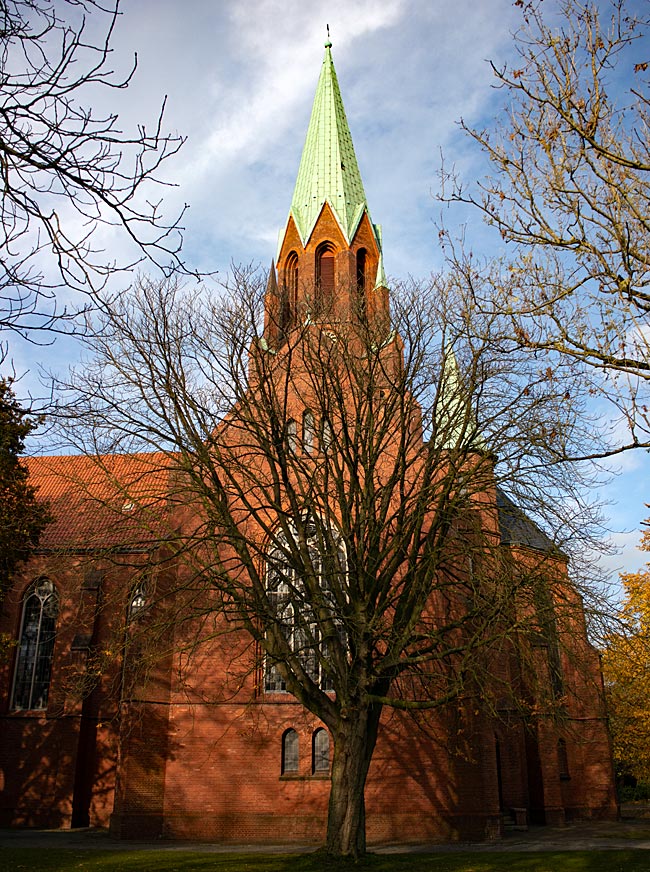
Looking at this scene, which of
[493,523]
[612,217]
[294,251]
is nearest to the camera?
[612,217]

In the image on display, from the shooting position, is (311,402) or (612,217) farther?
(311,402)

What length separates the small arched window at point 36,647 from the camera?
24.3 m

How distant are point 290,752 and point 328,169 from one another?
907 inches

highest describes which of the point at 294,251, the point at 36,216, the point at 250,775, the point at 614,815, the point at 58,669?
the point at 294,251

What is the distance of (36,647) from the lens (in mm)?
25016

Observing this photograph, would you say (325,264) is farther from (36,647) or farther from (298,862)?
(298,862)

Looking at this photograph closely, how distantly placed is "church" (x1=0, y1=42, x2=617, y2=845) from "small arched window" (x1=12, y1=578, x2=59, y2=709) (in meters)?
0.07

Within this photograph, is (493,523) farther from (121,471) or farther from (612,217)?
(121,471)

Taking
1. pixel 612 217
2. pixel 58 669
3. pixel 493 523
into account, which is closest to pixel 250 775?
pixel 58 669

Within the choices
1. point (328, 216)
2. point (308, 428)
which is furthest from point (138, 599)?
point (328, 216)

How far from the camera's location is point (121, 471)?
28.6 meters

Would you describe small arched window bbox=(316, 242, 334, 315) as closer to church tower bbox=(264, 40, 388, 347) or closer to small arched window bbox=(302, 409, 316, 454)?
church tower bbox=(264, 40, 388, 347)

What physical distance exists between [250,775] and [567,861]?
28.4 ft

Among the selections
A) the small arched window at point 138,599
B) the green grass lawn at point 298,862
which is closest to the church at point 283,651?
the small arched window at point 138,599
